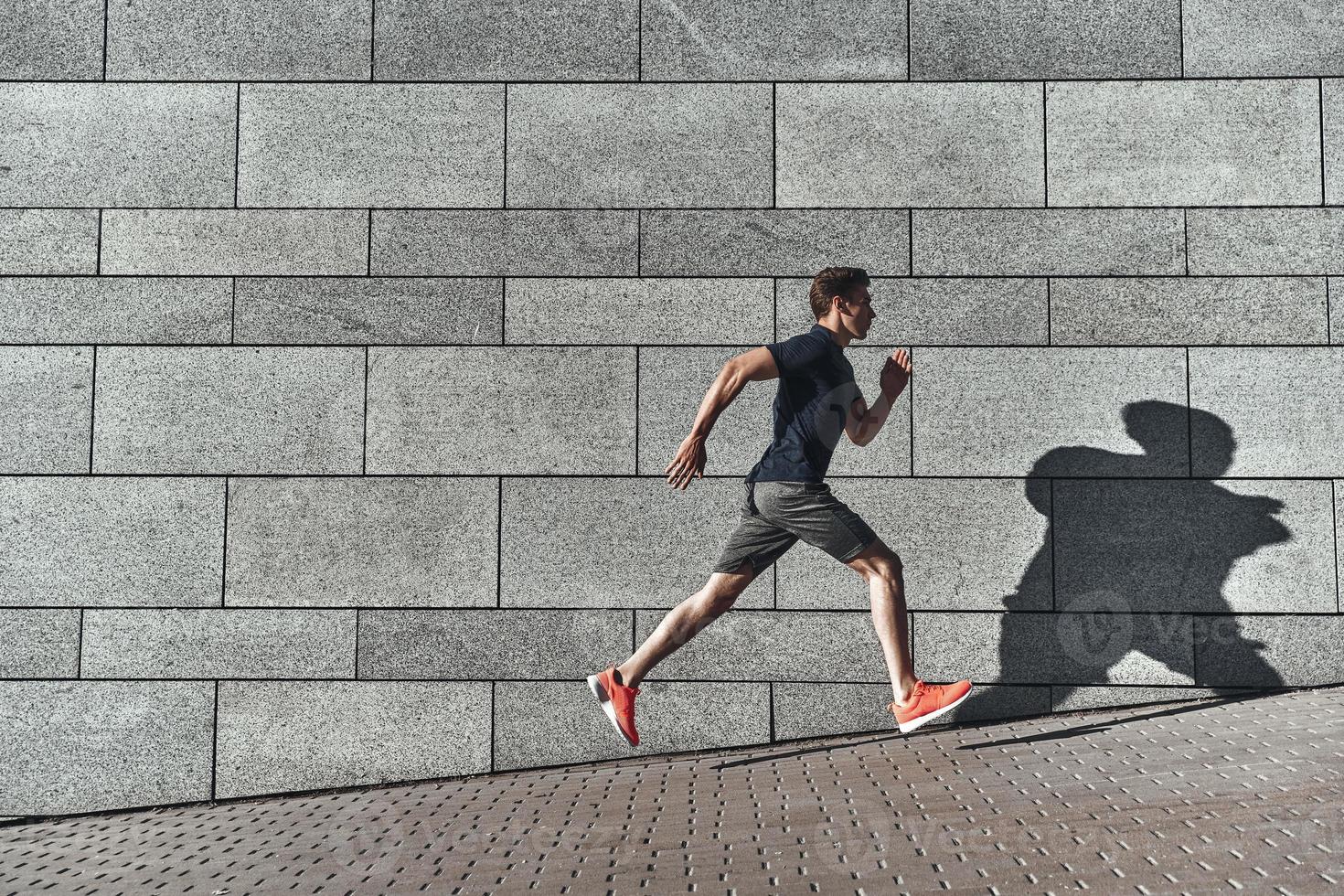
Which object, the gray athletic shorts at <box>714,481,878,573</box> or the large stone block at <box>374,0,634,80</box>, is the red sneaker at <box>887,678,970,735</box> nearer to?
the gray athletic shorts at <box>714,481,878,573</box>

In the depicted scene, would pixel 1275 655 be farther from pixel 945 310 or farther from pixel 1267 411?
pixel 945 310

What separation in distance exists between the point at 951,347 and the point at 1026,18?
192cm

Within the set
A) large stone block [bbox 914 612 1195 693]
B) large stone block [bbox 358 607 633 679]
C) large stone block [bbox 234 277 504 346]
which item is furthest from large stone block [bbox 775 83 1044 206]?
large stone block [bbox 358 607 633 679]

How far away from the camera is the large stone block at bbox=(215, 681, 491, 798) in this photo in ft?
17.1

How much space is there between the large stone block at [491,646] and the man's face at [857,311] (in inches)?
76.6

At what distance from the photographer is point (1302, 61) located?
538 centimetres

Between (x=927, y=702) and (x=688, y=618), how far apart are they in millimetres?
1147

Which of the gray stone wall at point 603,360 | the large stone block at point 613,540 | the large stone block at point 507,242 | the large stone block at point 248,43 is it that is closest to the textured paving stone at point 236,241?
the gray stone wall at point 603,360

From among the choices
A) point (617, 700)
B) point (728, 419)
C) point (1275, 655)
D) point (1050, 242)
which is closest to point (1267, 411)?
point (1275, 655)

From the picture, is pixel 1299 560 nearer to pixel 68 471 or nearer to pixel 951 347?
pixel 951 347

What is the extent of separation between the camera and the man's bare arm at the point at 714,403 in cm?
442

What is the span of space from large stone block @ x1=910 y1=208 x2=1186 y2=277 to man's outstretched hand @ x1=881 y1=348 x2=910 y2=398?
0.88 meters

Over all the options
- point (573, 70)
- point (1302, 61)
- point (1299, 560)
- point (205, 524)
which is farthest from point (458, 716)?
point (1302, 61)

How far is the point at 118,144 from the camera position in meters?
5.46
